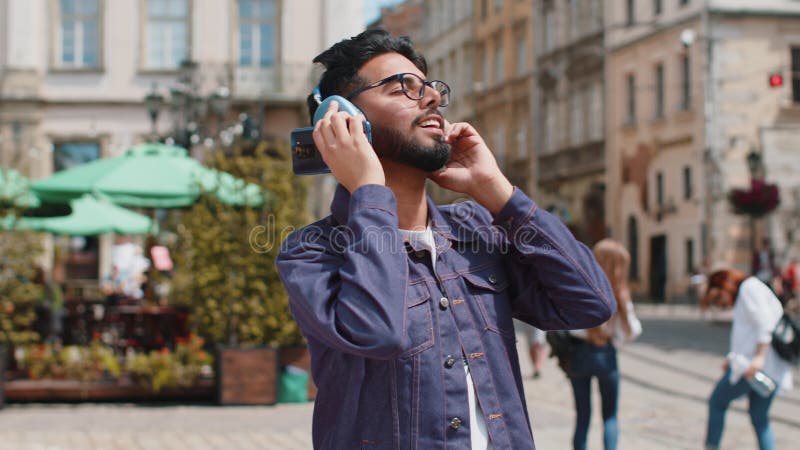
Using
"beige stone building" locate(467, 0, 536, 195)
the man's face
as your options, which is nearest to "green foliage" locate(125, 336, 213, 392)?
the man's face

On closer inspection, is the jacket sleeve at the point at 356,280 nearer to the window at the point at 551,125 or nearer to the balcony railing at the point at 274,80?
the balcony railing at the point at 274,80

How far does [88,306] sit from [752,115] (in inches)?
941

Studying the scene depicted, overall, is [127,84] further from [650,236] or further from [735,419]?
[735,419]

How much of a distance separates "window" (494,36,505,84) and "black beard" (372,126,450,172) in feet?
159

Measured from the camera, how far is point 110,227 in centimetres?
1842

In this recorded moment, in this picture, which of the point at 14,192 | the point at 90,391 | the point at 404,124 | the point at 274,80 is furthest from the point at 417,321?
the point at 274,80

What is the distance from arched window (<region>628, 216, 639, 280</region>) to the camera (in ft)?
125

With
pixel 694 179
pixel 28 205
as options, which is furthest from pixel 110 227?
pixel 694 179

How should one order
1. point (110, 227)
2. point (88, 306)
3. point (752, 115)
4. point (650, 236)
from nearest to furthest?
point (88, 306), point (110, 227), point (752, 115), point (650, 236)

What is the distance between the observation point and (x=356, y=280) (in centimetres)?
257

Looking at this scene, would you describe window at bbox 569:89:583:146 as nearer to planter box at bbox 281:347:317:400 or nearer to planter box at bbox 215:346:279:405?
planter box at bbox 281:347:317:400

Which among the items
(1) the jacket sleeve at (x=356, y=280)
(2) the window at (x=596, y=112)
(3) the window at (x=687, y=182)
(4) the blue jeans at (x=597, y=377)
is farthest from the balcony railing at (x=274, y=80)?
(1) the jacket sleeve at (x=356, y=280)

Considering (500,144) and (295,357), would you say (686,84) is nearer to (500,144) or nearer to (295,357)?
(500,144)

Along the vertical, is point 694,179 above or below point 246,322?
above
